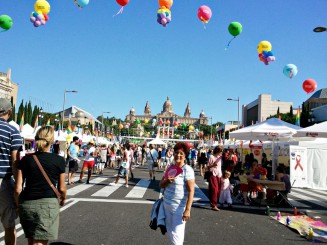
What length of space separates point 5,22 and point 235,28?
962 centimetres

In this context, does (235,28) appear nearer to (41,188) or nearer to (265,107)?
(41,188)

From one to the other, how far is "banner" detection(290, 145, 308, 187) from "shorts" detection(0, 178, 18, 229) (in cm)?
1051

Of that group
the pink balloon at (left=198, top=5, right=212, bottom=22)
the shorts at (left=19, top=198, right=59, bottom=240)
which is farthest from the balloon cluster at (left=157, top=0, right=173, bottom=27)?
the shorts at (left=19, top=198, right=59, bottom=240)

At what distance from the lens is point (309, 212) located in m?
9.59

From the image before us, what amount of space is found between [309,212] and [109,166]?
18.8m

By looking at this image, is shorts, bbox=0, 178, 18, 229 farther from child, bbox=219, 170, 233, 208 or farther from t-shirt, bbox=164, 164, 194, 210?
child, bbox=219, 170, 233, 208

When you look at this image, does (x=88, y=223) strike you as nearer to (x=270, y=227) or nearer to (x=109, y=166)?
(x=270, y=227)

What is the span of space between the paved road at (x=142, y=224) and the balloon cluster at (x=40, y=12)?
25.0 feet

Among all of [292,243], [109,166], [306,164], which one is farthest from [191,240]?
[109,166]

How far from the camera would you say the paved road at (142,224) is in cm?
588

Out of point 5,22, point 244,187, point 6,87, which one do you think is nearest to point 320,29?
point 244,187

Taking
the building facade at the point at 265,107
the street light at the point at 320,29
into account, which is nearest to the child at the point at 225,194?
the street light at the point at 320,29

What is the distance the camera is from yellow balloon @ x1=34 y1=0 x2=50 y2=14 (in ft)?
45.6

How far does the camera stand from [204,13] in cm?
1436
